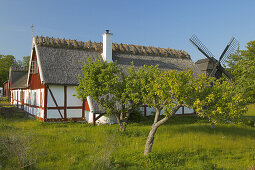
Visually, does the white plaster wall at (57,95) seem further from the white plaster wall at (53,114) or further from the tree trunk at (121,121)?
the tree trunk at (121,121)

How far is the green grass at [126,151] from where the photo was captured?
23.0ft

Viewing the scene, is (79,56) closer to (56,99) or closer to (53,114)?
(56,99)

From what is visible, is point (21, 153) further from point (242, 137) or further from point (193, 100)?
point (242, 137)

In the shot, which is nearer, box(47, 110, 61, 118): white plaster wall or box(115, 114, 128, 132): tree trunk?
box(115, 114, 128, 132): tree trunk

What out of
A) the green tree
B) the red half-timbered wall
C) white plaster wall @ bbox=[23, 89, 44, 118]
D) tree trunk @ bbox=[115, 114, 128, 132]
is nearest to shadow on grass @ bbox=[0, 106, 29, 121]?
white plaster wall @ bbox=[23, 89, 44, 118]

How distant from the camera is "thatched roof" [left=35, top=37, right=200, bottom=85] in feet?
54.0

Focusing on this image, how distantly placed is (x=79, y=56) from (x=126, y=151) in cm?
1195

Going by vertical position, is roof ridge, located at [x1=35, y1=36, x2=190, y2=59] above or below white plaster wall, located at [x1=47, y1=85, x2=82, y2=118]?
above

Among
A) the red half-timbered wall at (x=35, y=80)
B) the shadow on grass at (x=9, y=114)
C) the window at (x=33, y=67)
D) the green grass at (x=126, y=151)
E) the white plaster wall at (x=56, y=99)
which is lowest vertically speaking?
the green grass at (x=126, y=151)

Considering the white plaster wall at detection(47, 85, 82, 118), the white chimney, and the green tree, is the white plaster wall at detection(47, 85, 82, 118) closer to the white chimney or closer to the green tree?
the white chimney

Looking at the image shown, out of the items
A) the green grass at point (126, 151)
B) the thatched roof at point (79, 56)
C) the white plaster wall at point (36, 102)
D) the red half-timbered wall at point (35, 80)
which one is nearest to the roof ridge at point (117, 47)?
the thatched roof at point (79, 56)

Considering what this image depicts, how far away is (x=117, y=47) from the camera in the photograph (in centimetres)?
2141

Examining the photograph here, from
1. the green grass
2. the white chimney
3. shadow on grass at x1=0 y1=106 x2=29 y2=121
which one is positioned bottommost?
the green grass

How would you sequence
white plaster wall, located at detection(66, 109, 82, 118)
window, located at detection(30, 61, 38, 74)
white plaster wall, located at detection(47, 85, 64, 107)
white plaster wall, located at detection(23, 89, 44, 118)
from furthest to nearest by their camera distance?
window, located at detection(30, 61, 38, 74), white plaster wall, located at detection(23, 89, 44, 118), white plaster wall, located at detection(66, 109, 82, 118), white plaster wall, located at detection(47, 85, 64, 107)
